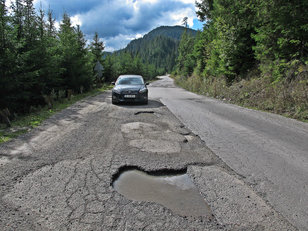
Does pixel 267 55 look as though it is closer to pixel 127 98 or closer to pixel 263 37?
pixel 263 37

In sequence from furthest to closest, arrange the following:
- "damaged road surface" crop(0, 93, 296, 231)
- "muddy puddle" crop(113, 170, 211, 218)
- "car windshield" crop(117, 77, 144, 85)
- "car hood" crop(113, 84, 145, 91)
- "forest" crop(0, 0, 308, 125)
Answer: "car windshield" crop(117, 77, 144, 85) < "car hood" crop(113, 84, 145, 91) < "forest" crop(0, 0, 308, 125) < "muddy puddle" crop(113, 170, 211, 218) < "damaged road surface" crop(0, 93, 296, 231)

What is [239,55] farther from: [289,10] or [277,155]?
[277,155]

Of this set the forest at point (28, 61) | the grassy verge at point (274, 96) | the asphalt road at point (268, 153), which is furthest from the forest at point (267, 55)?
the forest at point (28, 61)

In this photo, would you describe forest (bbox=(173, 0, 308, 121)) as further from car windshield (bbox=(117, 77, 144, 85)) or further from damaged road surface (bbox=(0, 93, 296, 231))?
damaged road surface (bbox=(0, 93, 296, 231))

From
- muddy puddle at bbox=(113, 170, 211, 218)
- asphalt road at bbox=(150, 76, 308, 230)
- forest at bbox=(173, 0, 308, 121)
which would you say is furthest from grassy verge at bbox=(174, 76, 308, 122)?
muddy puddle at bbox=(113, 170, 211, 218)

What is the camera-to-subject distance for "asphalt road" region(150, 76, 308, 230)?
99.9 inches

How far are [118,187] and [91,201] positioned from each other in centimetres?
47

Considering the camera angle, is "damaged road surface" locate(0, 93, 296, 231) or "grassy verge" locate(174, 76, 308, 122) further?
"grassy verge" locate(174, 76, 308, 122)

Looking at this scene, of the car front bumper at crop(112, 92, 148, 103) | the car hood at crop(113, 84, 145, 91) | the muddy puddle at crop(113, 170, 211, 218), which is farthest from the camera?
the car hood at crop(113, 84, 145, 91)

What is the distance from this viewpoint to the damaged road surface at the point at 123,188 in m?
2.09

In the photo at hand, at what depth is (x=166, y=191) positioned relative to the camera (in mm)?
2740

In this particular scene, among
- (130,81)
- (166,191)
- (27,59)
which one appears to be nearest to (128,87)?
(130,81)

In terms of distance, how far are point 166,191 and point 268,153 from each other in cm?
253

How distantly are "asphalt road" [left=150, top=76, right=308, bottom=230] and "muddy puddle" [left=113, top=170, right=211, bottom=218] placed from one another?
0.86 metres
